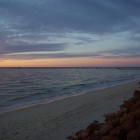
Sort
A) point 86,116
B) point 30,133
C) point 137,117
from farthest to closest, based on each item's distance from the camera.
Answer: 1. point 86,116
2. point 30,133
3. point 137,117

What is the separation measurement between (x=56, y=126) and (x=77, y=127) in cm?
80

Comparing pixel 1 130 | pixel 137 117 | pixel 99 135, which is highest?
pixel 137 117

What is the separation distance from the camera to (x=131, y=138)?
4547 millimetres

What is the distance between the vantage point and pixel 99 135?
17.6 ft

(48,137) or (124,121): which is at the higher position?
(124,121)

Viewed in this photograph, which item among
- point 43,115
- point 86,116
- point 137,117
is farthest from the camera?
point 43,115

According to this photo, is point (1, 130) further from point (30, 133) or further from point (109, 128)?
point (109, 128)

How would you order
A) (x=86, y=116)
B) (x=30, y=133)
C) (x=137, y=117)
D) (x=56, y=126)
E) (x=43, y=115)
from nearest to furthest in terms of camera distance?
1. (x=137, y=117)
2. (x=30, y=133)
3. (x=56, y=126)
4. (x=86, y=116)
5. (x=43, y=115)

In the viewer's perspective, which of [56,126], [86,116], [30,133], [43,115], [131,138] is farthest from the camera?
[43,115]

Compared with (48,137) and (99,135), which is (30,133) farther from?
(99,135)

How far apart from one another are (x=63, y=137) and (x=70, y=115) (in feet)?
10.2

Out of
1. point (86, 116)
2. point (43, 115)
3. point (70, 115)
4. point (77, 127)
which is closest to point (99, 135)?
point (77, 127)

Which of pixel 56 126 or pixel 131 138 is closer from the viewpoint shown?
pixel 131 138

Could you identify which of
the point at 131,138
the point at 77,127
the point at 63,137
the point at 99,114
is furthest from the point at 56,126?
the point at 131,138
